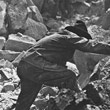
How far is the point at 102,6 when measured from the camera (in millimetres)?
12125

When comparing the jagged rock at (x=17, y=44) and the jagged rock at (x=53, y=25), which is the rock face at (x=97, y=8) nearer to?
the jagged rock at (x=53, y=25)

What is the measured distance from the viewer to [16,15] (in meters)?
9.92

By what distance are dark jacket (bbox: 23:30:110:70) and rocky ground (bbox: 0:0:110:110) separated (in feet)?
2.66

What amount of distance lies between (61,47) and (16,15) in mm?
5499

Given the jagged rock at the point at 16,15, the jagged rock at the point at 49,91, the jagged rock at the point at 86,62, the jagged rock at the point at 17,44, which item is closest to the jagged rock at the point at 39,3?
the jagged rock at the point at 16,15

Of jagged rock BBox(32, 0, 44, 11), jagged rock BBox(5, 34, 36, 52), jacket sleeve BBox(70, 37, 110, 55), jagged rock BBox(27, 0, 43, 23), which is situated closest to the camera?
jacket sleeve BBox(70, 37, 110, 55)

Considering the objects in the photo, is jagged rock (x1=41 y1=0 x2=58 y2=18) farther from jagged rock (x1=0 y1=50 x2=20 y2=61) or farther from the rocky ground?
jagged rock (x1=0 y1=50 x2=20 y2=61)

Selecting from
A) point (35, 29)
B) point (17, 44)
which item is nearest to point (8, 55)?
point (17, 44)

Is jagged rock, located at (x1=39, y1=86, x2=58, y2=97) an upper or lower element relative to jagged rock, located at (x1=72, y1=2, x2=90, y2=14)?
upper

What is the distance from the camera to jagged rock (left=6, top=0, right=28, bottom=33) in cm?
980

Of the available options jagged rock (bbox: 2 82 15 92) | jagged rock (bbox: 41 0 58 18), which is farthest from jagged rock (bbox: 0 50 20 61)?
jagged rock (bbox: 41 0 58 18)

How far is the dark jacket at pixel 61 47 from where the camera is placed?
A: 4.50m

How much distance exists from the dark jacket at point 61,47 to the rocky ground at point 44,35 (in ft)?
2.66

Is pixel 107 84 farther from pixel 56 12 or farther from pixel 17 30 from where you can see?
pixel 56 12
